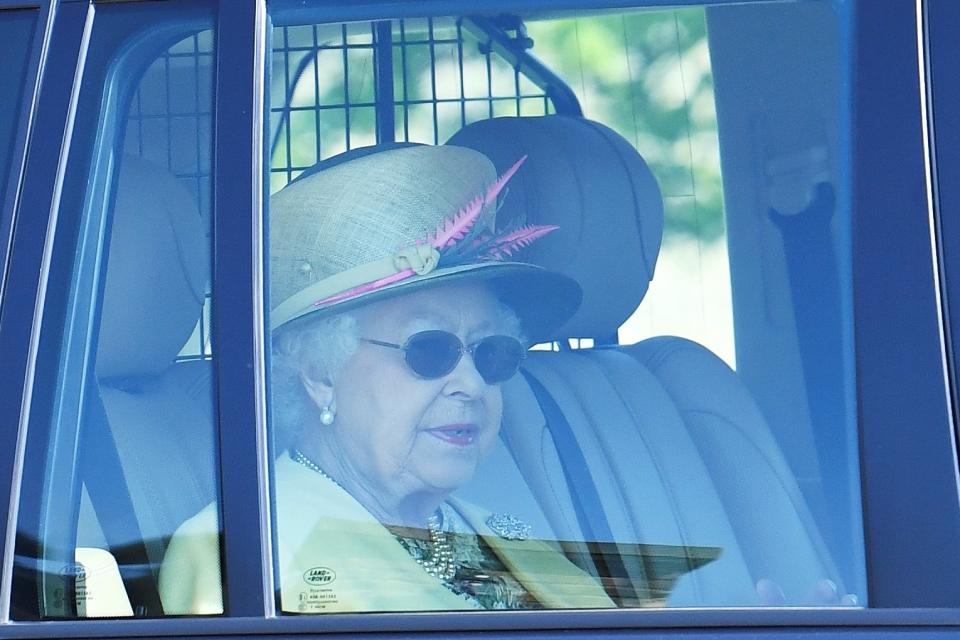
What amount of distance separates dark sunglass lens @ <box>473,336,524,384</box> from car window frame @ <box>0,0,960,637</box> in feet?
0.95

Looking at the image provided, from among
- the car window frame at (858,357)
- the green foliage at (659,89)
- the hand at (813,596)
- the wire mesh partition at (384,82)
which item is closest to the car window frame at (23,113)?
the car window frame at (858,357)

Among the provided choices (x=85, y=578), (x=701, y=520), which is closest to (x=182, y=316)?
(x=85, y=578)

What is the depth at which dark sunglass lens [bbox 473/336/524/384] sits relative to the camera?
1.65m

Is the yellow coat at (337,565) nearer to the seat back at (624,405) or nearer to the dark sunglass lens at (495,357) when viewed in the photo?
the seat back at (624,405)

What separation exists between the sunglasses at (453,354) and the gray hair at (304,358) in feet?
0.08

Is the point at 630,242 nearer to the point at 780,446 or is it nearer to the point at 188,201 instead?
the point at 780,446

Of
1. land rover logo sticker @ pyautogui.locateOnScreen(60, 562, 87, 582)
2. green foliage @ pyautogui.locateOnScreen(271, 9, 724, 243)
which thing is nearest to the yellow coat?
land rover logo sticker @ pyautogui.locateOnScreen(60, 562, 87, 582)

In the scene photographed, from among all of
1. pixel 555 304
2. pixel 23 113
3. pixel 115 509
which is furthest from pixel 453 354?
pixel 23 113

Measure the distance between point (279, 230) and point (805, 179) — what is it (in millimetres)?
700

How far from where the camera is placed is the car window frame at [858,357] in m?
1.46

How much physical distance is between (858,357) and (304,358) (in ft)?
2.35

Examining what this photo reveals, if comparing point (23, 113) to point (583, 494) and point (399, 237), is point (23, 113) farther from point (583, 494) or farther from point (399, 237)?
point (583, 494)

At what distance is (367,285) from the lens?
1685 mm

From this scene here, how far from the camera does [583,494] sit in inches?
63.7
